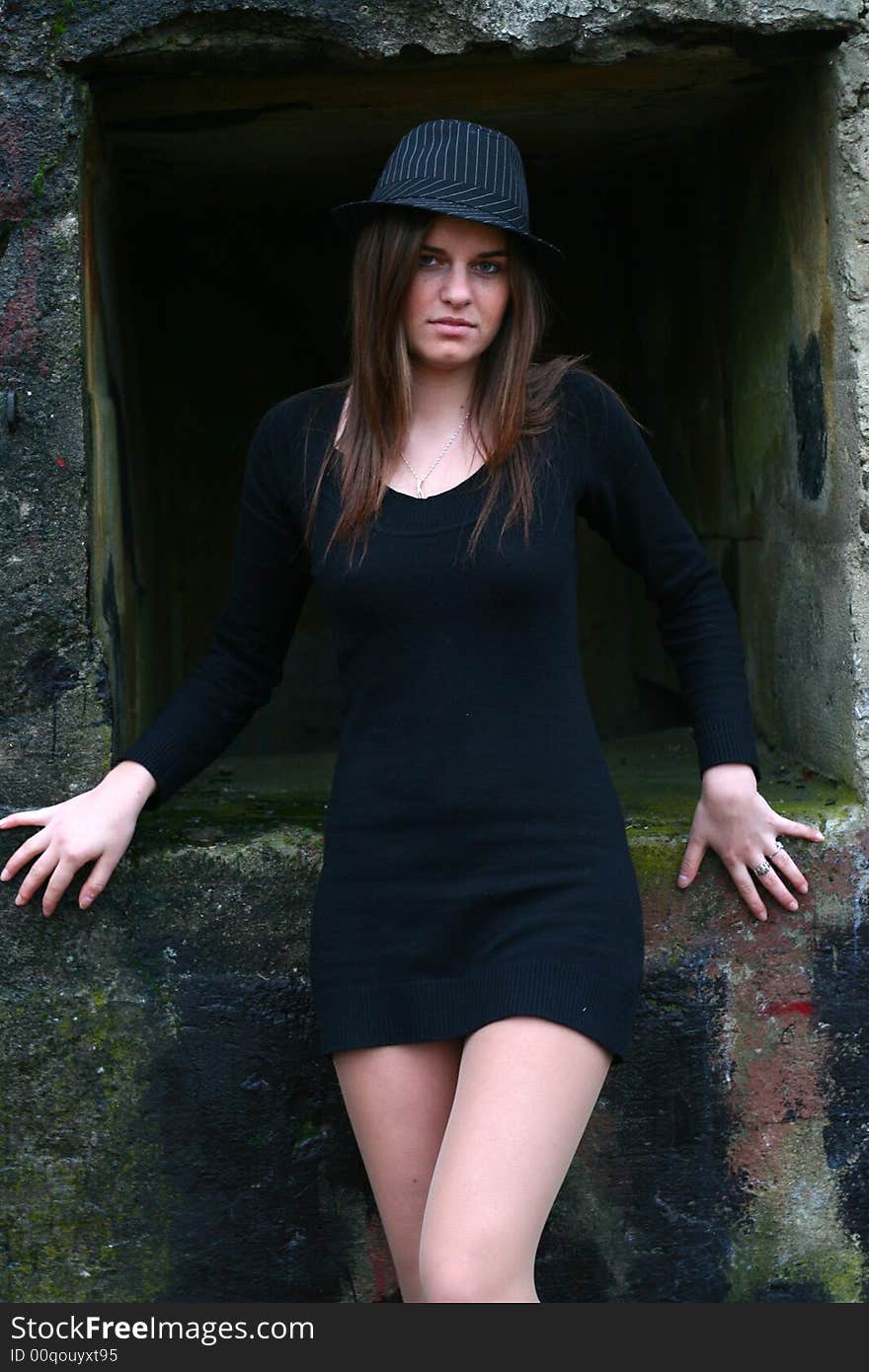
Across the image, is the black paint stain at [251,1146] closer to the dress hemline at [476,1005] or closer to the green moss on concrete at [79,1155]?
the green moss on concrete at [79,1155]

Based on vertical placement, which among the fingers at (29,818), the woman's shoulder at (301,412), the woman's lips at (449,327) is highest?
the woman's lips at (449,327)

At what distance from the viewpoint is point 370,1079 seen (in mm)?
2086

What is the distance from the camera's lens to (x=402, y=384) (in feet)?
7.25

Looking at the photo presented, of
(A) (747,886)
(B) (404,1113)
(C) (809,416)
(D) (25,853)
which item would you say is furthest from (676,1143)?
(C) (809,416)

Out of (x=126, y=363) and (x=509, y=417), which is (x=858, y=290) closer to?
(x=509, y=417)

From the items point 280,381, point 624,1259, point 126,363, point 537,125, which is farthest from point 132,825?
point 280,381

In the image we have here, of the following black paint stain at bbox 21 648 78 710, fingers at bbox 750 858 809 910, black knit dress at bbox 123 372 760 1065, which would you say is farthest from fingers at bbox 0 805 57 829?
fingers at bbox 750 858 809 910

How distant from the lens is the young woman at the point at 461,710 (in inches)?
78.3

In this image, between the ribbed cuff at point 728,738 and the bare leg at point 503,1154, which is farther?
the ribbed cuff at point 728,738

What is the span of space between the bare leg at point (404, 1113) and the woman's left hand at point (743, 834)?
24.1 inches

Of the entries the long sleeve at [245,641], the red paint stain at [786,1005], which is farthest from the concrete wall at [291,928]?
the long sleeve at [245,641]

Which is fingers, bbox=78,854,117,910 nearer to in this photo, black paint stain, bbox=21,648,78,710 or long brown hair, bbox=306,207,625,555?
black paint stain, bbox=21,648,78,710

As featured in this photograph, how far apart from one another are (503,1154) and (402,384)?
114 centimetres

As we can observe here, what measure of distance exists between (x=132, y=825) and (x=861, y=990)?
134 centimetres
